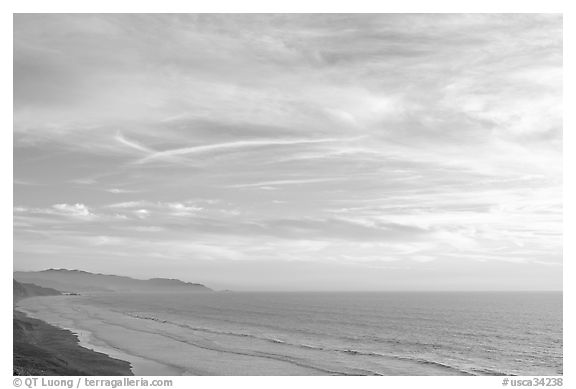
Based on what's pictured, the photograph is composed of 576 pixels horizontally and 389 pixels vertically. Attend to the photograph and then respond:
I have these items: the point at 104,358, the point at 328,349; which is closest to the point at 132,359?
the point at 104,358

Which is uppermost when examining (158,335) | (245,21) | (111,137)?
(245,21)

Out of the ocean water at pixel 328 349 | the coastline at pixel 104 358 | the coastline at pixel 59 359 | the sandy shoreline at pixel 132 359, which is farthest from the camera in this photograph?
the ocean water at pixel 328 349

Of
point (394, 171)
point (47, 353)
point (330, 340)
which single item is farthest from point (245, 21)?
point (330, 340)

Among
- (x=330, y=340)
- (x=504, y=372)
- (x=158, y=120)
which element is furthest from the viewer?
(x=330, y=340)

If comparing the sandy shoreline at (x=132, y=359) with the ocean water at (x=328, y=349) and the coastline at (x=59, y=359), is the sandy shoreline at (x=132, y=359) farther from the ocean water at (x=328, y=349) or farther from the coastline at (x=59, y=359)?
the coastline at (x=59, y=359)

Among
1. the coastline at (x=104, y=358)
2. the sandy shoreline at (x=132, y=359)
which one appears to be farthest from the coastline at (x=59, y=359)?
the sandy shoreline at (x=132, y=359)

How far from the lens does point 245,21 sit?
1011 inches

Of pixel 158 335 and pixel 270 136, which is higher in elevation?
pixel 270 136

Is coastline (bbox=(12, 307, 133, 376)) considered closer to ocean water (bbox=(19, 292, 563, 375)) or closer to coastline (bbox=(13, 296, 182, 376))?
coastline (bbox=(13, 296, 182, 376))

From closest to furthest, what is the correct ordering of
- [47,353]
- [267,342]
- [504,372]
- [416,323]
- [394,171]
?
[394,171], [47,353], [504,372], [267,342], [416,323]

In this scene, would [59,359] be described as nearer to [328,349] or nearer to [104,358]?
[104,358]

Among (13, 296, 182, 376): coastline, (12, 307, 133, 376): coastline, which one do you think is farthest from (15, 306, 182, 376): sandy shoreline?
(12, 307, 133, 376): coastline
